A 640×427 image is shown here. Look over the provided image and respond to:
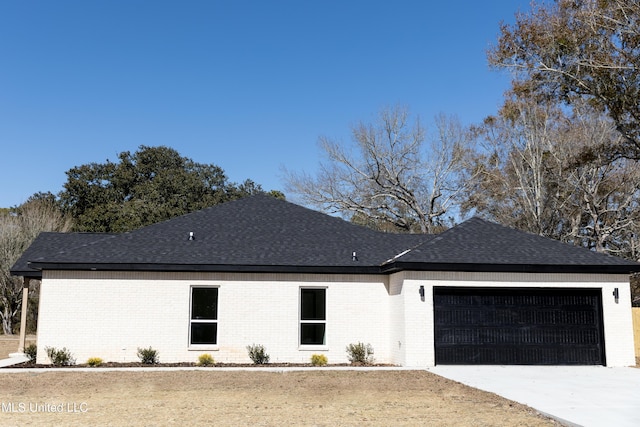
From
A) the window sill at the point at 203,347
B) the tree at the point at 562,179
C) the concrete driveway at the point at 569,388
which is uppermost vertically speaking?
the tree at the point at 562,179

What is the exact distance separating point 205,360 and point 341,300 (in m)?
4.38

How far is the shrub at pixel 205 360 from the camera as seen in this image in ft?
54.1

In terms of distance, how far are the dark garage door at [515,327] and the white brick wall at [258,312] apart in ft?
1.15

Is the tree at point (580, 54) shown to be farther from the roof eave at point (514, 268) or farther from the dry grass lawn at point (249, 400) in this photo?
the dry grass lawn at point (249, 400)

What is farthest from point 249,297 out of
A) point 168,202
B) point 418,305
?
point 168,202

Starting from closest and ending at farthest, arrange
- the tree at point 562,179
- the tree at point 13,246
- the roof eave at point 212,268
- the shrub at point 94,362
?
the shrub at point 94,362, the roof eave at point 212,268, the tree at point 562,179, the tree at point 13,246

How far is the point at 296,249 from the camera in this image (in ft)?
60.2

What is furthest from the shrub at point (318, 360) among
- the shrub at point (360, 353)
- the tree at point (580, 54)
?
the tree at point (580, 54)

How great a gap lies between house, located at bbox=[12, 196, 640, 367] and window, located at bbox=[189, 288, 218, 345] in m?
0.03

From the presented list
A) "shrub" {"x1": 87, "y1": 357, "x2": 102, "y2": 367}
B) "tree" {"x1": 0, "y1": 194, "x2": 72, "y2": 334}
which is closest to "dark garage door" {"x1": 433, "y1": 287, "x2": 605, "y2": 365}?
"shrub" {"x1": 87, "y1": 357, "x2": 102, "y2": 367}

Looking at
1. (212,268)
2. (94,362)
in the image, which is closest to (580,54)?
(212,268)

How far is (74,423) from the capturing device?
8.33 m

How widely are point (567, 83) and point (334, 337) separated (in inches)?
467

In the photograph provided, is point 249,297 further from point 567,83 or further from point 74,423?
point 567,83
